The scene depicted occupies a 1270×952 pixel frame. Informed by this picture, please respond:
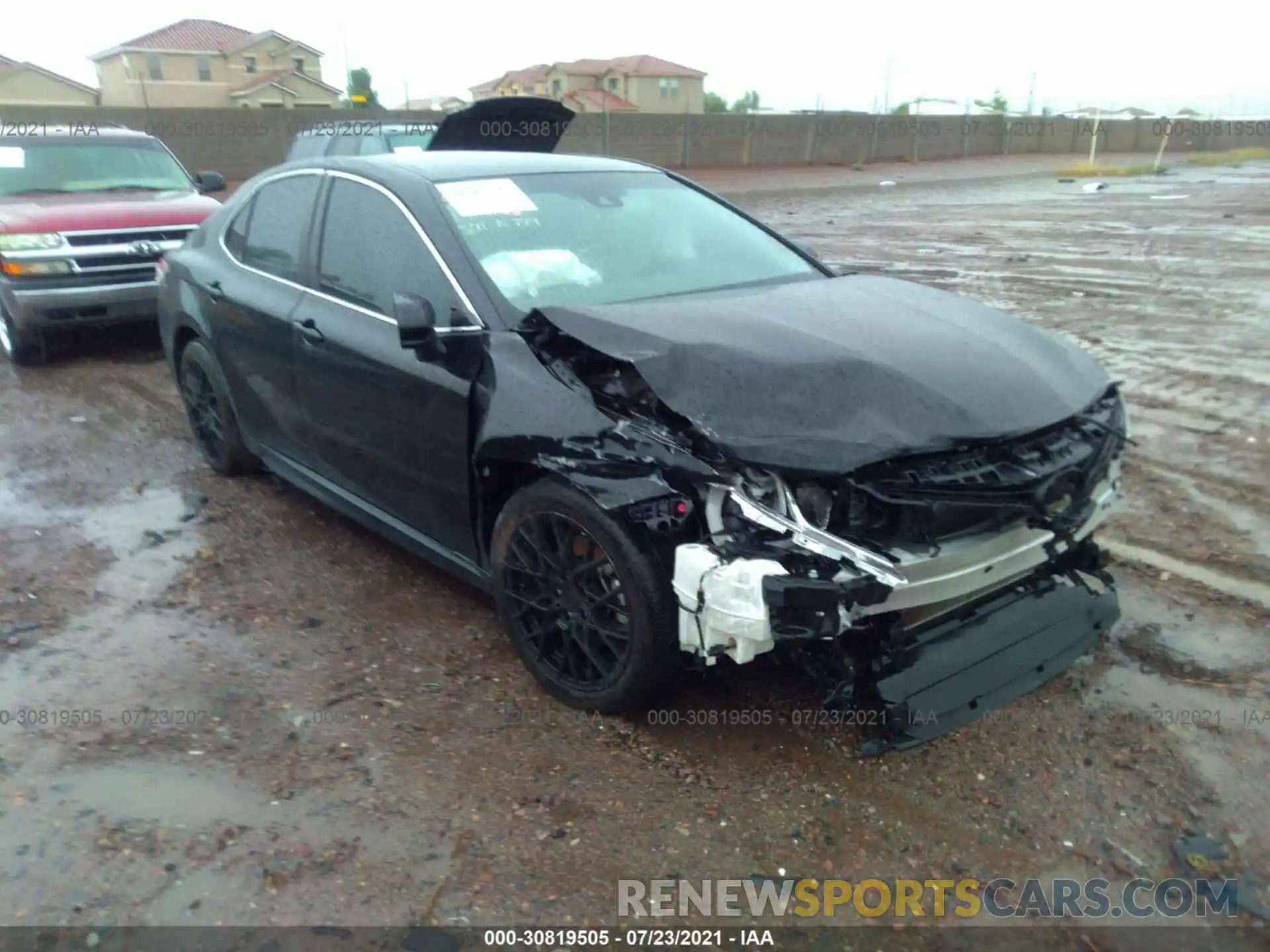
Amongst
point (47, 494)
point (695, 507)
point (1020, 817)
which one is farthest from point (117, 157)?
point (1020, 817)

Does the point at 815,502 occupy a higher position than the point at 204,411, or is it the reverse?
the point at 815,502

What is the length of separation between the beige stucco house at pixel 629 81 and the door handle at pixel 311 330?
69.9m

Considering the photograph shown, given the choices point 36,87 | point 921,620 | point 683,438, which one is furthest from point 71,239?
point 36,87

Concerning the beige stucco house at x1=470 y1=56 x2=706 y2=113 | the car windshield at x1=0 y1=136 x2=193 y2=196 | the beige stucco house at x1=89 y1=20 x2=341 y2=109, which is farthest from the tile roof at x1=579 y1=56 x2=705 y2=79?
the car windshield at x1=0 y1=136 x2=193 y2=196

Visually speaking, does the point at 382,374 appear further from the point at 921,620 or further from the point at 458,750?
the point at 921,620

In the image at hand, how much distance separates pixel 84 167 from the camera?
29.7ft

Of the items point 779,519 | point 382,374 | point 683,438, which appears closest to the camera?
point 779,519

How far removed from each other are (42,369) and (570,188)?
600 cm

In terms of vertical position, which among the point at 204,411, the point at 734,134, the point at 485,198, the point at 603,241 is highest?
the point at 485,198

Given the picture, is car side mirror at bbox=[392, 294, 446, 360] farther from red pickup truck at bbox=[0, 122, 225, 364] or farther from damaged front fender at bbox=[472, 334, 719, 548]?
red pickup truck at bbox=[0, 122, 225, 364]

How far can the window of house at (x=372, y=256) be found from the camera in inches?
148

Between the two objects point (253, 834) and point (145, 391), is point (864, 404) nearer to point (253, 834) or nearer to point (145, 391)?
point (253, 834)

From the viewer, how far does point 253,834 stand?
2.91 meters

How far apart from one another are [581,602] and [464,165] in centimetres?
201
